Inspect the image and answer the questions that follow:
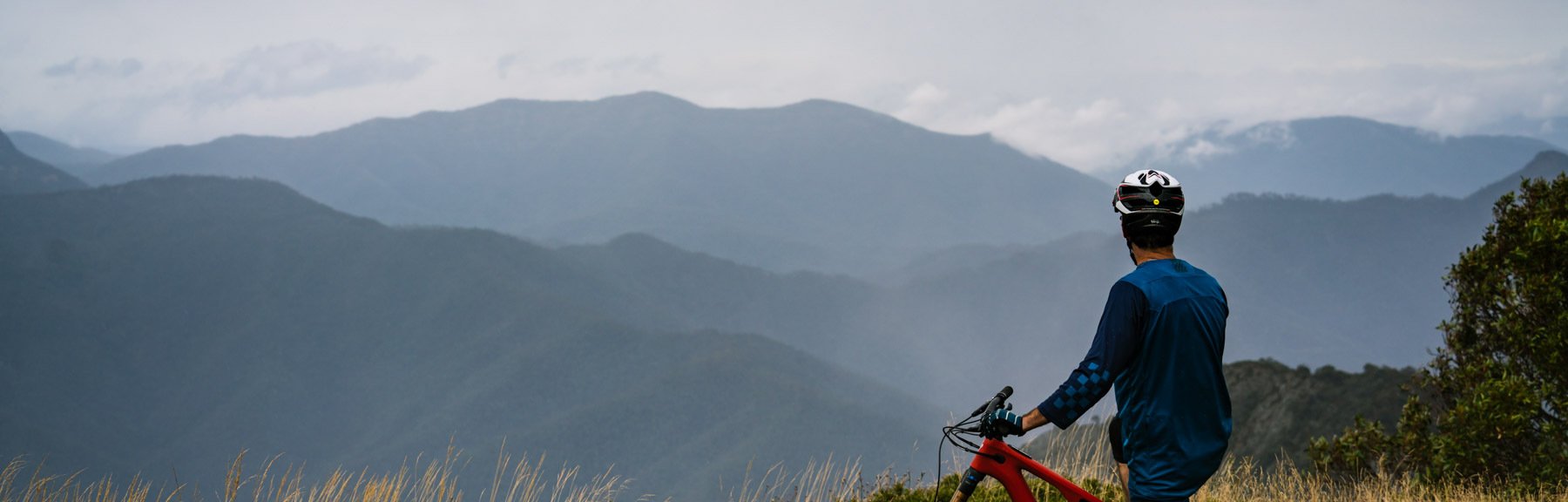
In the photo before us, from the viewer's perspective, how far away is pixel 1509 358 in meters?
12.0

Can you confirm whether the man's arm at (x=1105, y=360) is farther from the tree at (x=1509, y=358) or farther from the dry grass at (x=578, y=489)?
the tree at (x=1509, y=358)

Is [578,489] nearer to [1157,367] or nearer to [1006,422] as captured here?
[1006,422]

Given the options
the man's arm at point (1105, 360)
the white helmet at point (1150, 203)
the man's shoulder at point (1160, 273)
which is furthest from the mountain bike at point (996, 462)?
the white helmet at point (1150, 203)

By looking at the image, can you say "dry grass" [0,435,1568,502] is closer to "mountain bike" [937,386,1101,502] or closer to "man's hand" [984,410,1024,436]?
"mountain bike" [937,386,1101,502]

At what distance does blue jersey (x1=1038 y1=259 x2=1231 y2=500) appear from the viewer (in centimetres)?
452

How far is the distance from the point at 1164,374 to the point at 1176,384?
0.22ft

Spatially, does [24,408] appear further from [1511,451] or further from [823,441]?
[1511,451]

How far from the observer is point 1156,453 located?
4.66 metres

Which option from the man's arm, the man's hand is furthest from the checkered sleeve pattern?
the man's hand

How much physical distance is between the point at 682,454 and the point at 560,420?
95.1ft

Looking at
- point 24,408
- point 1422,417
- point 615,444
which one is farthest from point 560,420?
point 1422,417

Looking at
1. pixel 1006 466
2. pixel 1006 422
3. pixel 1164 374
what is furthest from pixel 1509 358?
pixel 1006 422

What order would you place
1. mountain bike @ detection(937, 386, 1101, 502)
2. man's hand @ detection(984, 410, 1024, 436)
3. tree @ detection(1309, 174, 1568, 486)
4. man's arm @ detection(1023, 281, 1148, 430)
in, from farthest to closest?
tree @ detection(1309, 174, 1568, 486)
mountain bike @ detection(937, 386, 1101, 502)
man's hand @ detection(984, 410, 1024, 436)
man's arm @ detection(1023, 281, 1148, 430)

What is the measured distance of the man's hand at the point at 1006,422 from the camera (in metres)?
4.66
